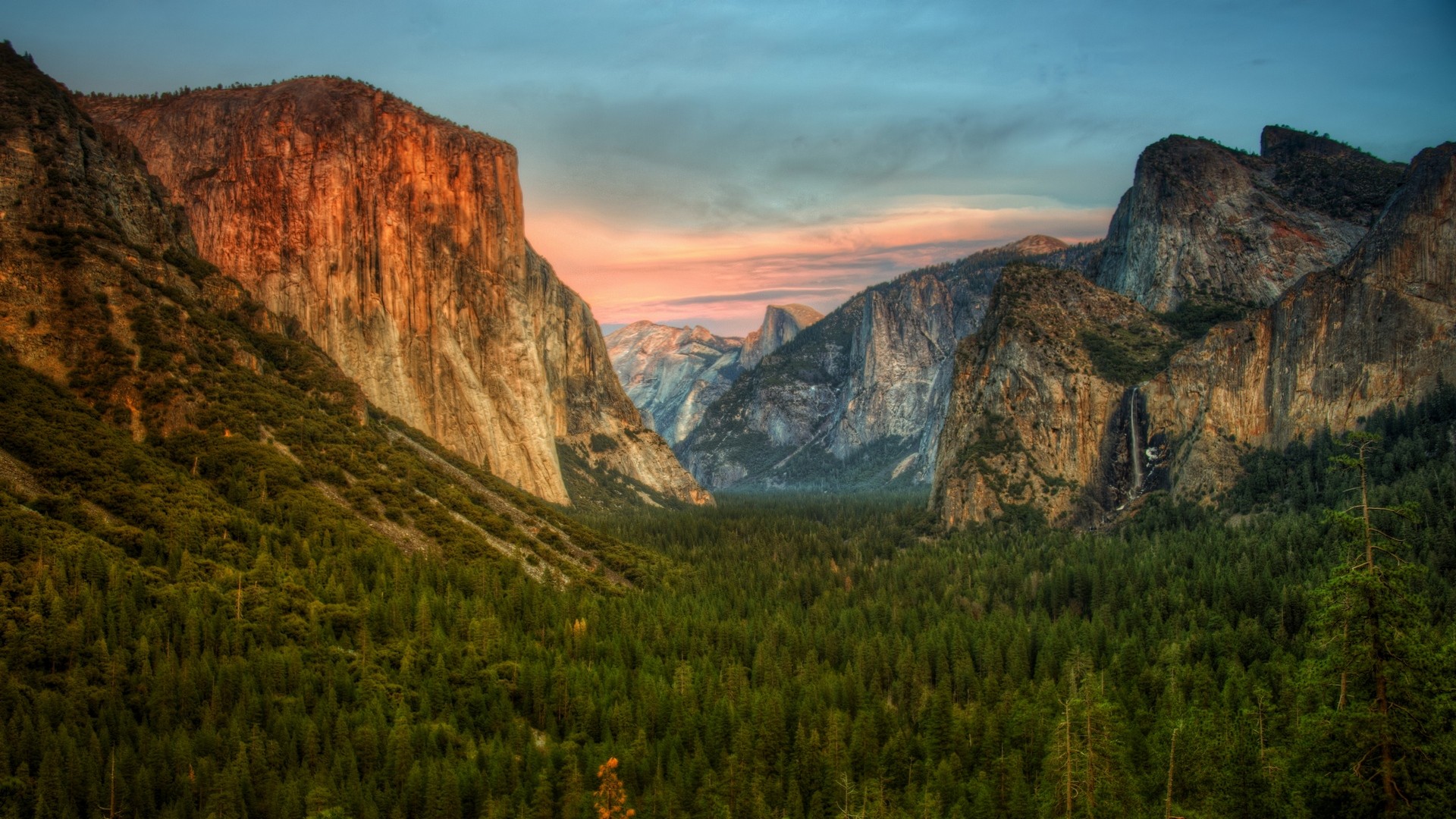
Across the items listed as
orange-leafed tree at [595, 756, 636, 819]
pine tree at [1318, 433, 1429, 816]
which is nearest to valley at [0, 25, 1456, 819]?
pine tree at [1318, 433, 1429, 816]

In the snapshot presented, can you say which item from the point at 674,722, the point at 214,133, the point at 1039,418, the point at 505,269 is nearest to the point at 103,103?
the point at 214,133

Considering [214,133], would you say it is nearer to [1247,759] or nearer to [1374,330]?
[1247,759]

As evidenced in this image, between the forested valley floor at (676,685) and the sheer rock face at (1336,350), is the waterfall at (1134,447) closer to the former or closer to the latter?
the sheer rock face at (1336,350)

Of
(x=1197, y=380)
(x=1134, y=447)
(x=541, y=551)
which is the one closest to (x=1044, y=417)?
(x=1134, y=447)

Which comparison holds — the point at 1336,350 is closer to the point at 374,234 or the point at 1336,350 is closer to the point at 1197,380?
the point at 1197,380

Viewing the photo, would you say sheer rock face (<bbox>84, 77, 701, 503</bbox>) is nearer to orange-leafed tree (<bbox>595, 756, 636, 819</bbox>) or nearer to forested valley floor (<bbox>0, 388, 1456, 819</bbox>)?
forested valley floor (<bbox>0, 388, 1456, 819</bbox>)

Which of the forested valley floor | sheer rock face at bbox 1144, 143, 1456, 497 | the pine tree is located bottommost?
the forested valley floor

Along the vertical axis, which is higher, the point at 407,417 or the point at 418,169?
the point at 418,169
